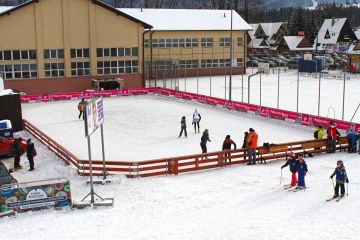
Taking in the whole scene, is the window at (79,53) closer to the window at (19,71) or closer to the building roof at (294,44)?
the window at (19,71)

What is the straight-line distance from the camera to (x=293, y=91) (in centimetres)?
4550

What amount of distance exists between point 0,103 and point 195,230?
1991 cm

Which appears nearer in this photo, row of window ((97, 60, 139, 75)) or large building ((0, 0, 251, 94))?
large building ((0, 0, 251, 94))

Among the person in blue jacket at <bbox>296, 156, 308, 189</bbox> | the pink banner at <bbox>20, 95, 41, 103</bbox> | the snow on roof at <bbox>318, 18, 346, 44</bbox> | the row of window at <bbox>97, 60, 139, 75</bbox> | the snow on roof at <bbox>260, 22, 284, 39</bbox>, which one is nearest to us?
the person in blue jacket at <bbox>296, 156, 308, 189</bbox>

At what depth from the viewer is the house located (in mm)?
88750

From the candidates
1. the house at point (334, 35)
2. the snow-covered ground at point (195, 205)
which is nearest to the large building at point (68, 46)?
the snow-covered ground at point (195, 205)

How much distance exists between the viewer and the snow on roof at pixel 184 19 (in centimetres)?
6028

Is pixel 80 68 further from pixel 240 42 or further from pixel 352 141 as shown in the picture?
pixel 352 141

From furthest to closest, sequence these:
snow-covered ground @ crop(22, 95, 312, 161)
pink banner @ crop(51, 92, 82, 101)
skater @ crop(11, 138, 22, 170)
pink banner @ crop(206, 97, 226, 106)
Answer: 1. pink banner @ crop(51, 92, 82, 101)
2. pink banner @ crop(206, 97, 226, 106)
3. snow-covered ground @ crop(22, 95, 312, 161)
4. skater @ crop(11, 138, 22, 170)

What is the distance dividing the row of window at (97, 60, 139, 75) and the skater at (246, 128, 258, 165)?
31.4m

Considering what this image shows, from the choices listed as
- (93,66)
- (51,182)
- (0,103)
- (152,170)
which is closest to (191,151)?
(152,170)

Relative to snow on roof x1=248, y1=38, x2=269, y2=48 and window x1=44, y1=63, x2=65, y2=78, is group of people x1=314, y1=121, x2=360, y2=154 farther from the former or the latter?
snow on roof x1=248, y1=38, x2=269, y2=48

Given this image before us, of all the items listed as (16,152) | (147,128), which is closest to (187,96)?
(147,128)

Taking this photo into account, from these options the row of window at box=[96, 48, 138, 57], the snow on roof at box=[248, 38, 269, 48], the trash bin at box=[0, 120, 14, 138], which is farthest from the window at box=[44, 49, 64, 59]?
the snow on roof at box=[248, 38, 269, 48]
